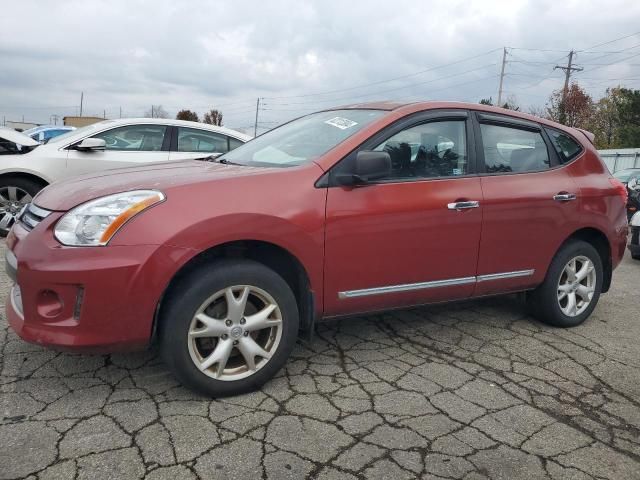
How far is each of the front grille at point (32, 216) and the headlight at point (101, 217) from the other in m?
0.19

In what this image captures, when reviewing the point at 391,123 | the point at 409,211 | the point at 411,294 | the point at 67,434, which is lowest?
the point at 67,434

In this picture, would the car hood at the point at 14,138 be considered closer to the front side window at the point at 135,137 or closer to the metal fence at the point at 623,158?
the front side window at the point at 135,137

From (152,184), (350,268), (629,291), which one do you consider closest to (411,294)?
(350,268)

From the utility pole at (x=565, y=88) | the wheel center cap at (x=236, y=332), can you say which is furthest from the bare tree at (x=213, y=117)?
the wheel center cap at (x=236, y=332)

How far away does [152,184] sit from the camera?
111 inches

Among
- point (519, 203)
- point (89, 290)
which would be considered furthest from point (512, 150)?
point (89, 290)

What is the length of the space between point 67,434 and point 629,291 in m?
5.53

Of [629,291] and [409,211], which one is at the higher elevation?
[409,211]

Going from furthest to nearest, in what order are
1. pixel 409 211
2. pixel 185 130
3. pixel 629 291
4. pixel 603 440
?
1. pixel 185 130
2. pixel 629 291
3. pixel 409 211
4. pixel 603 440

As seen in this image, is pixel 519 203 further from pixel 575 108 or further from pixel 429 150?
pixel 575 108

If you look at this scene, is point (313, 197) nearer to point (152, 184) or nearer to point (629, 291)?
point (152, 184)

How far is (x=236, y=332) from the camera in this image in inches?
111

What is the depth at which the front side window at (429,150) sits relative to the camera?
133 inches

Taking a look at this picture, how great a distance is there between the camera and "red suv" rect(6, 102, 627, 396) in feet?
8.49
